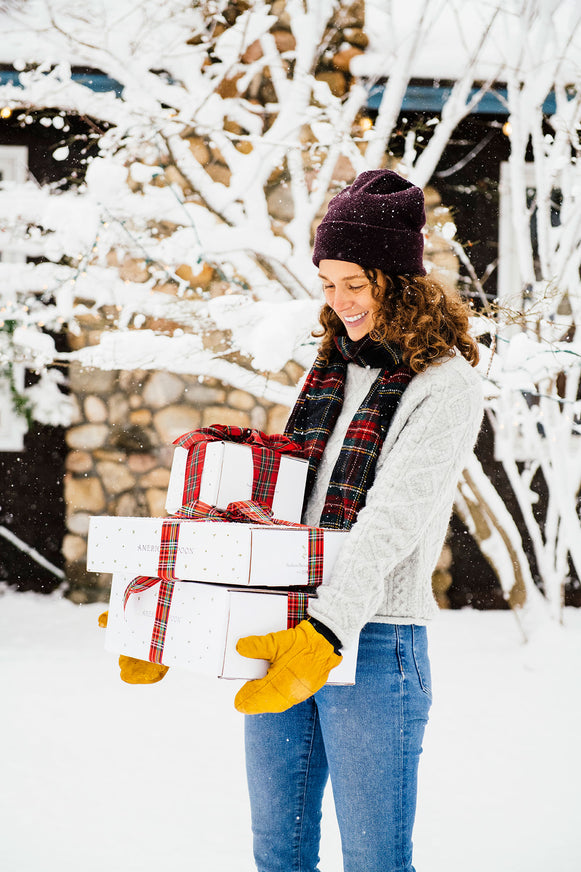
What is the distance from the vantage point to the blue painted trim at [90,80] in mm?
4648

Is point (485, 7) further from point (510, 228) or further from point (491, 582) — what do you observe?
point (491, 582)

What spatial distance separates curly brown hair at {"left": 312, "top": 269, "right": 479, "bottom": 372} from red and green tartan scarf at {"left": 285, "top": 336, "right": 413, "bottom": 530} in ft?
0.11

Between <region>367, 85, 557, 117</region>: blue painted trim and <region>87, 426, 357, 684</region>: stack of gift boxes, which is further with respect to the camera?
<region>367, 85, 557, 117</region>: blue painted trim

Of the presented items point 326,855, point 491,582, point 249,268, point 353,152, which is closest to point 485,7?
point 353,152

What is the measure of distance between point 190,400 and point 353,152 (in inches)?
68.5

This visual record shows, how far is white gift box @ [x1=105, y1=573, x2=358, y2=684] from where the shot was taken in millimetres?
1116

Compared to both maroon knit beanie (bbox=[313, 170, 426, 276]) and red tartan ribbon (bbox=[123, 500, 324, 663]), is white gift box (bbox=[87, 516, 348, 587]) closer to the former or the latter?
red tartan ribbon (bbox=[123, 500, 324, 663])

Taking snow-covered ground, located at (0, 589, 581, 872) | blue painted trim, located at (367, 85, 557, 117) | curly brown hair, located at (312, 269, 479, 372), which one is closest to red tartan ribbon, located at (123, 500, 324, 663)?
curly brown hair, located at (312, 269, 479, 372)

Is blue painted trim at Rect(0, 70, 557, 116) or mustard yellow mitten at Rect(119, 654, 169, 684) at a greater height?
blue painted trim at Rect(0, 70, 557, 116)

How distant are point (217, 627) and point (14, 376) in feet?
14.0

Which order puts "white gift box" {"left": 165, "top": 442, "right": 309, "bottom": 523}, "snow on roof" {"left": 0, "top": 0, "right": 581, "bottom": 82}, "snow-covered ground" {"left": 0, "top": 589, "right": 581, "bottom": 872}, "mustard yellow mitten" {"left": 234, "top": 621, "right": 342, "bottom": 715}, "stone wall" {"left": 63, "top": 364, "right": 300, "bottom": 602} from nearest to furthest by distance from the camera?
"mustard yellow mitten" {"left": 234, "top": 621, "right": 342, "bottom": 715}, "white gift box" {"left": 165, "top": 442, "right": 309, "bottom": 523}, "snow-covered ground" {"left": 0, "top": 589, "right": 581, "bottom": 872}, "snow on roof" {"left": 0, "top": 0, "right": 581, "bottom": 82}, "stone wall" {"left": 63, "top": 364, "right": 300, "bottom": 602}

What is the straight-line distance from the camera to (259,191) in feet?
14.7

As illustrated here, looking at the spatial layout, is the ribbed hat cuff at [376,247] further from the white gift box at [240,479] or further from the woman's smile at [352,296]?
the white gift box at [240,479]

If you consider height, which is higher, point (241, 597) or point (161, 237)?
point (161, 237)
